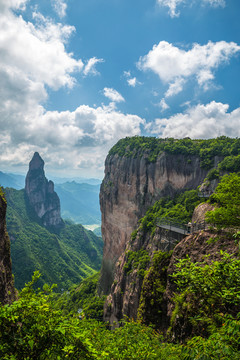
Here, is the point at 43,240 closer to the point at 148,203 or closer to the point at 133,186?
the point at 133,186

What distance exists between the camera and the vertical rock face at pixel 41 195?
155025mm

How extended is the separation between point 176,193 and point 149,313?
108 ft

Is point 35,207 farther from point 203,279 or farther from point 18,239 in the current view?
point 203,279

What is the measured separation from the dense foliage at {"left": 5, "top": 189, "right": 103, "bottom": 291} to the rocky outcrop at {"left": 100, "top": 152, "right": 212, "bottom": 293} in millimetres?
44405

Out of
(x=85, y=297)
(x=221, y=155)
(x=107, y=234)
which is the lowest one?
(x=85, y=297)

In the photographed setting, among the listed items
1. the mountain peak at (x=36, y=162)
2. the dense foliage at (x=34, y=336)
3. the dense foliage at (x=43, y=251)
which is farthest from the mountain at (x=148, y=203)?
the mountain peak at (x=36, y=162)

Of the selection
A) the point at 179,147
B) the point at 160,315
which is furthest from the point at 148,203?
the point at 160,315

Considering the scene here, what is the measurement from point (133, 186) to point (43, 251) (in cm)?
8826

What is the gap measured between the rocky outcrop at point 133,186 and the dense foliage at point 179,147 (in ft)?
4.51

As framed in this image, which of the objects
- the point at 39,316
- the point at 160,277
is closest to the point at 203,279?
the point at 39,316

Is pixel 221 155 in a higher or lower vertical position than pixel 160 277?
higher

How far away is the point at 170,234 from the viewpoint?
2248 centimetres

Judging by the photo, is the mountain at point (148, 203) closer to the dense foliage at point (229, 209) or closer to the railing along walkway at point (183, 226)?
the railing along walkway at point (183, 226)

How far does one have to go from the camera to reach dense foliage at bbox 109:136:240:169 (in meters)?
41.2
